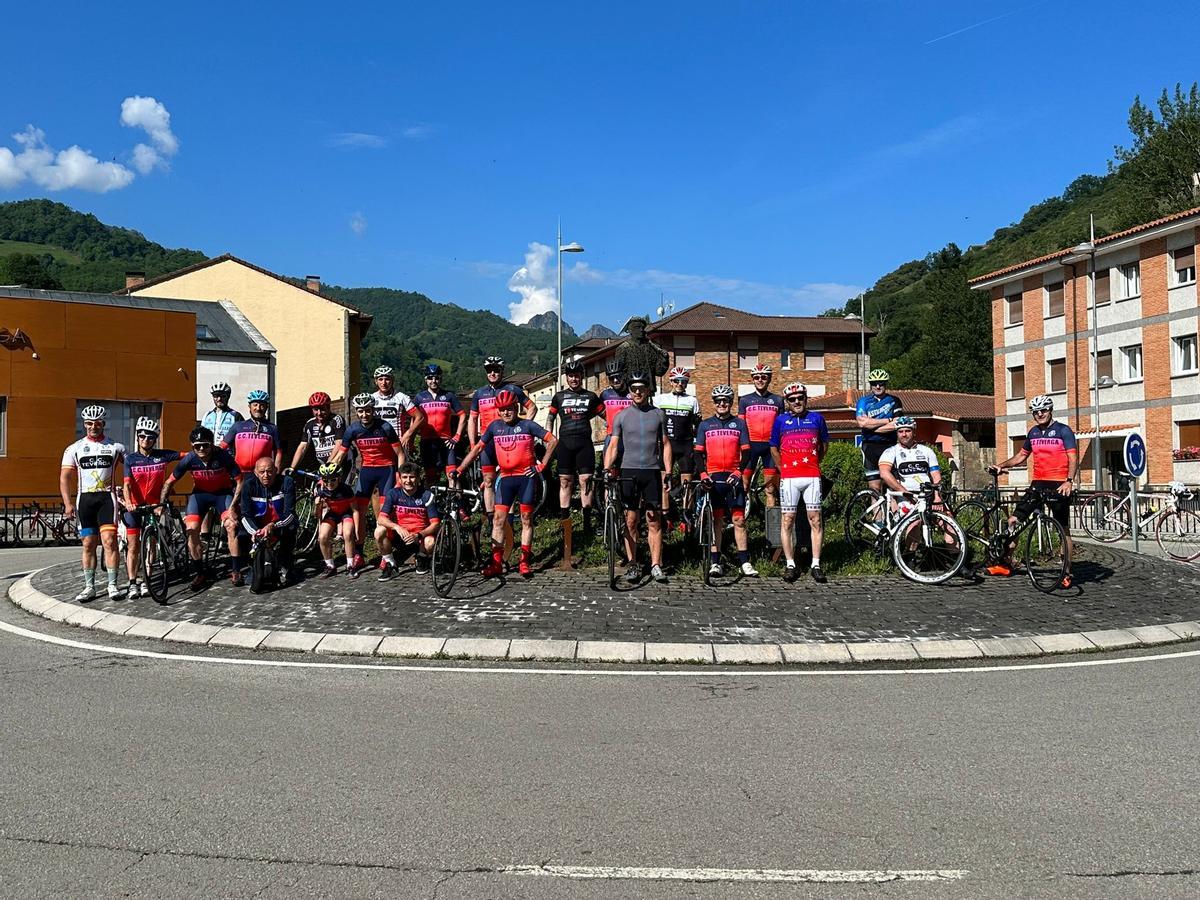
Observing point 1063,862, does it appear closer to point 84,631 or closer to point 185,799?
point 185,799

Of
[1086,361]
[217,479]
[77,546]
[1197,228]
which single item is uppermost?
[1197,228]

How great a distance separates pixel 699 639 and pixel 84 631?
611cm

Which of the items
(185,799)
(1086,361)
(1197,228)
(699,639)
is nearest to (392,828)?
(185,799)

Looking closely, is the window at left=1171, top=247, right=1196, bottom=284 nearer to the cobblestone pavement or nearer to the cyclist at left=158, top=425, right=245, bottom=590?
the cobblestone pavement

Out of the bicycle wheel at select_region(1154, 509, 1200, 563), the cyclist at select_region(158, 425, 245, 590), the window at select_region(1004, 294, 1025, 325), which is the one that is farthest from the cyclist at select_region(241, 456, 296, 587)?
the window at select_region(1004, 294, 1025, 325)

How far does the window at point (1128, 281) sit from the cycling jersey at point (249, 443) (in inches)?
1731

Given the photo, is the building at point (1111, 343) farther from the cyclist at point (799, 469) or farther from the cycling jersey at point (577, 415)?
the cycling jersey at point (577, 415)

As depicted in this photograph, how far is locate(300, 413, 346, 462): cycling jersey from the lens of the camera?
11578 millimetres

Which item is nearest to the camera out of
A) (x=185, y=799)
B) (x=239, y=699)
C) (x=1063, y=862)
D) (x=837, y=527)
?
(x=1063, y=862)

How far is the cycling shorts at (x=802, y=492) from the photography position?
33.9 ft

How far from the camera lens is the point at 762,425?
11.0 m

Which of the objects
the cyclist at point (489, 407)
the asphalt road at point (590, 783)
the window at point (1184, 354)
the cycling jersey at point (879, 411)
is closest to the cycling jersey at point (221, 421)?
the cyclist at point (489, 407)

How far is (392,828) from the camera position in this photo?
4078 mm

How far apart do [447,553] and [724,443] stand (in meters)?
3.26
